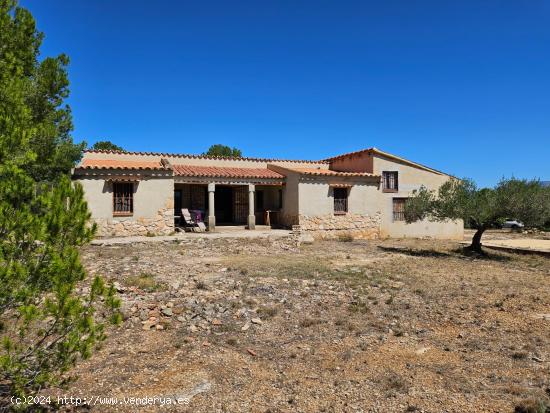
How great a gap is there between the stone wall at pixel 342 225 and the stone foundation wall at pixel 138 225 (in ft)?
20.3

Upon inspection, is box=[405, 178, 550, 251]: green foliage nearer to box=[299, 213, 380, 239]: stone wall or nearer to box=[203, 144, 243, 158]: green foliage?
box=[299, 213, 380, 239]: stone wall

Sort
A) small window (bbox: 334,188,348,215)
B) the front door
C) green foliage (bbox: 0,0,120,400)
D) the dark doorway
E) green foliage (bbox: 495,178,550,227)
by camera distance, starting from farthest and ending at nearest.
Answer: the dark doorway, the front door, small window (bbox: 334,188,348,215), green foliage (bbox: 495,178,550,227), green foliage (bbox: 0,0,120,400)

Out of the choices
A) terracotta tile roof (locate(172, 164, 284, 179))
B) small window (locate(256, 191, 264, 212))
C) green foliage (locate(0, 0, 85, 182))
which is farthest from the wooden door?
green foliage (locate(0, 0, 85, 182))

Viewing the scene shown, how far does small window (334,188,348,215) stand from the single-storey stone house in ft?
0.17

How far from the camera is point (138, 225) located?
15.7 meters

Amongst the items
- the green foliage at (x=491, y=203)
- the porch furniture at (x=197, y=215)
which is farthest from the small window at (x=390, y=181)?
the porch furniture at (x=197, y=215)

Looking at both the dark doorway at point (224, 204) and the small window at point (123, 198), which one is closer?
the small window at point (123, 198)

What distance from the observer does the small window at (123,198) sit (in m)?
15.5

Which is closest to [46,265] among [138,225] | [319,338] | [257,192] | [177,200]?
[319,338]

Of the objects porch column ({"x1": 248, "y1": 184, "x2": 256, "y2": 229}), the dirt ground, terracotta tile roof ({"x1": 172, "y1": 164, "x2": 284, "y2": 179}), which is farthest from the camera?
porch column ({"x1": 248, "y1": 184, "x2": 256, "y2": 229})

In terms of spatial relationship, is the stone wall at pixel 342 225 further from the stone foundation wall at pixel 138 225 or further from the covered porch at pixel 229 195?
the stone foundation wall at pixel 138 225

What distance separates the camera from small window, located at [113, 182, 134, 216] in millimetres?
15523

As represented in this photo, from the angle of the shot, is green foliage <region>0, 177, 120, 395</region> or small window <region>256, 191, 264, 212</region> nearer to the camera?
green foliage <region>0, 177, 120, 395</region>

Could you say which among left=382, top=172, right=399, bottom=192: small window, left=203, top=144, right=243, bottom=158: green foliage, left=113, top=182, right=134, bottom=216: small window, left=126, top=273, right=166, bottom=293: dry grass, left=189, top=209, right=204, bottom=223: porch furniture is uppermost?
left=203, top=144, right=243, bottom=158: green foliage
